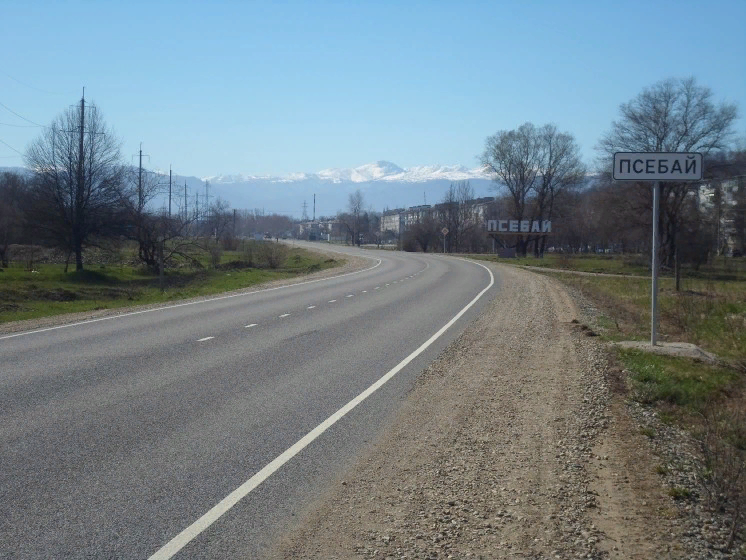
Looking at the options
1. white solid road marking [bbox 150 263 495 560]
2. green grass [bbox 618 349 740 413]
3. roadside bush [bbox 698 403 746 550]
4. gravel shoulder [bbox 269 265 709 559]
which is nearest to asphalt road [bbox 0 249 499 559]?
white solid road marking [bbox 150 263 495 560]

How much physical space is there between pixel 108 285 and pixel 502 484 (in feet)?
129

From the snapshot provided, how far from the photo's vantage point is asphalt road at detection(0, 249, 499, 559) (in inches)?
212

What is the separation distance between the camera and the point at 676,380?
36.5 ft

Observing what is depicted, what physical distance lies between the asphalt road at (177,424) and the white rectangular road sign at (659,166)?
458 centimetres

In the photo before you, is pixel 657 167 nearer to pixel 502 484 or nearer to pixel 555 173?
pixel 502 484

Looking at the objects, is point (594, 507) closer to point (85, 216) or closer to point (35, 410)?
point (35, 410)

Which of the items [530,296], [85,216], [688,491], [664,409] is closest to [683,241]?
[530,296]

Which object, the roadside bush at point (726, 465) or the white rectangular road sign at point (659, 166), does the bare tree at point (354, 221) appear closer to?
the white rectangular road sign at point (659, 166)

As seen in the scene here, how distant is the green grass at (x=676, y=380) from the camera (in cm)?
1016

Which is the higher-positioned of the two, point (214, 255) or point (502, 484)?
point (214, 255)

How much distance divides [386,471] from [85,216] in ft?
153

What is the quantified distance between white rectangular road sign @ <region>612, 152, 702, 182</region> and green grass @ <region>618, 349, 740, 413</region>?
297cm

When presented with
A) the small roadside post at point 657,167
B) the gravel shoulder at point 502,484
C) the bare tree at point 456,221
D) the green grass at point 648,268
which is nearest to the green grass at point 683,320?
the small roadside post at point 657,167

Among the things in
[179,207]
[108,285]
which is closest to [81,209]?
[108,285]
